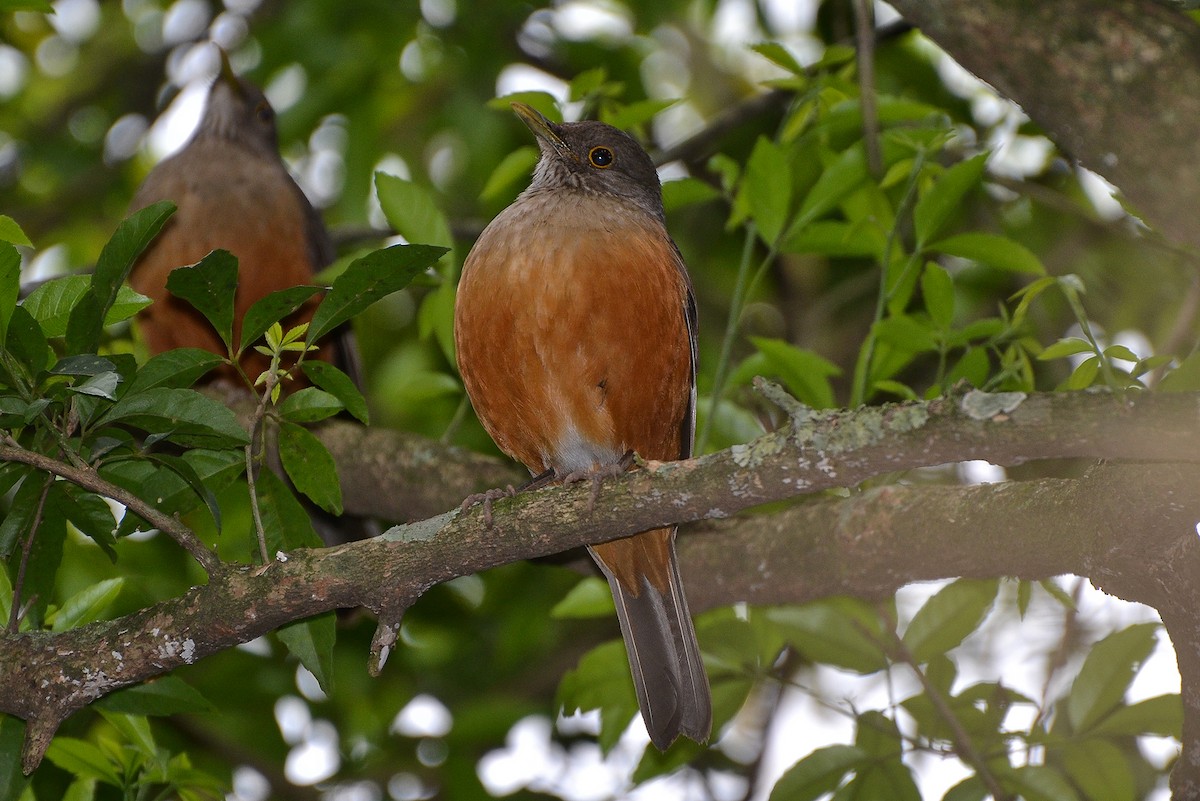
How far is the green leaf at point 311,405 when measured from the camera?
3492 millimetres

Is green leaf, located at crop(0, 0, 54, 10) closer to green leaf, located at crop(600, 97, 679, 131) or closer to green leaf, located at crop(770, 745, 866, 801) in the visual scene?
green leaf, located at crop(600, 97, 679, 131)

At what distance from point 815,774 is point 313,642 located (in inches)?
67.5

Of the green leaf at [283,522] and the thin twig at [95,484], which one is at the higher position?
the thin twig at [95,484]

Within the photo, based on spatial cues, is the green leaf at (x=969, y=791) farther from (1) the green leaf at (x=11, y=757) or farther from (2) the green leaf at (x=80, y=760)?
(1) the green leaf at (x=11, y=757)

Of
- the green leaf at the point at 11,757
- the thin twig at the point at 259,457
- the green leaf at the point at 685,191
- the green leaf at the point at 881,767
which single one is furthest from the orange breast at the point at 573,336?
the green leaf at the point at 11,757

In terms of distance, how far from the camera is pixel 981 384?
14.3ft

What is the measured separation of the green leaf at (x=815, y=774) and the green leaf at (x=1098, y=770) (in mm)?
706

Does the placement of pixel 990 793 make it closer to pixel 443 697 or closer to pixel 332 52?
pixel 443 697

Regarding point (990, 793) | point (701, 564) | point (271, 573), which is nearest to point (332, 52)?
point (701, 564)

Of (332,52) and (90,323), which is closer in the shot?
(90,323)

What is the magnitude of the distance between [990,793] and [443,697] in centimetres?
352

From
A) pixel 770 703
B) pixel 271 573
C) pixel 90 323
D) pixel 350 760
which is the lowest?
pixel 770 703

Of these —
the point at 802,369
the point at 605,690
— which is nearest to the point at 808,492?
the point at 802,369

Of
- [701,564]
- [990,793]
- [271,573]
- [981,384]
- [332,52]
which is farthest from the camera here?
[332,52]
